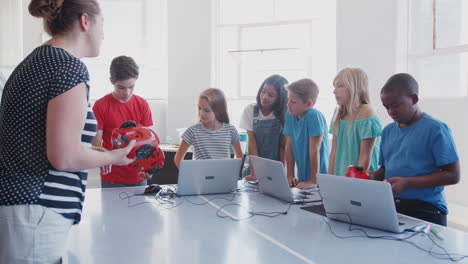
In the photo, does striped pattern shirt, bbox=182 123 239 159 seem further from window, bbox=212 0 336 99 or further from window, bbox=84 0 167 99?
window, bbox=84 0 167 99

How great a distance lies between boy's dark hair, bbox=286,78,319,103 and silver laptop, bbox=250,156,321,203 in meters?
0.56

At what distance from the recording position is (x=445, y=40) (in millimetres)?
3920

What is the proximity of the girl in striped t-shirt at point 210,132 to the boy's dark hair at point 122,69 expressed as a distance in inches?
20.0

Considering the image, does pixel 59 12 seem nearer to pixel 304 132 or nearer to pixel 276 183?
pixel 276 183

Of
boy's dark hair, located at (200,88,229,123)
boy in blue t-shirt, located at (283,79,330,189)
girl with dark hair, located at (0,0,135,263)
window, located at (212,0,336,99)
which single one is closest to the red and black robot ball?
girl with dark hair, located at (0,0,135,263)

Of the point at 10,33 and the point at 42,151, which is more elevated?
the point at 10,33

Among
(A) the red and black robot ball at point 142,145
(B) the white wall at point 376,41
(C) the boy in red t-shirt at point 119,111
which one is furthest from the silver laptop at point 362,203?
(B) the white wall at point 376,41

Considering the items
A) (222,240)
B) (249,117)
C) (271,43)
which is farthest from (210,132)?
(271,43)

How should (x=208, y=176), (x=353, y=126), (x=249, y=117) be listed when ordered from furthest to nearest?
(x=249, y=117) < (x=353, y=126) < (x=208, y=176)

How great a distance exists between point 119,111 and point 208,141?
2.03 ft

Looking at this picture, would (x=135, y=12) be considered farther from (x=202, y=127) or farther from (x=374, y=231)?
(x=374, y=231)

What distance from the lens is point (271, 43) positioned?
530 centimetres

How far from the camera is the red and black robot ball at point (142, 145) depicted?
1.86 meters

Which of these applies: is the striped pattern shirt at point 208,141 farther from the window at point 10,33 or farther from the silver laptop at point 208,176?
the window at point 10,33
